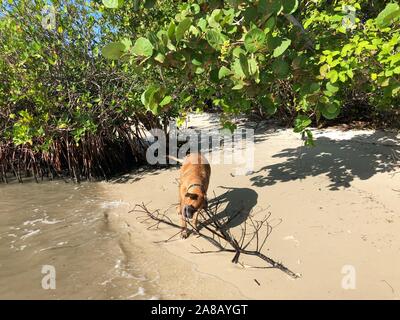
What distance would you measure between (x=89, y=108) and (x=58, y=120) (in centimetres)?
69

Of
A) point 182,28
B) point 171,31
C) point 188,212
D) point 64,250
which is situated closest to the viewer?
point 182,28

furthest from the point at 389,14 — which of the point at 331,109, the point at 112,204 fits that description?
the point at 112,204

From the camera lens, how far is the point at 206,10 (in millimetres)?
5188

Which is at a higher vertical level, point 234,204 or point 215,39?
point 215,39

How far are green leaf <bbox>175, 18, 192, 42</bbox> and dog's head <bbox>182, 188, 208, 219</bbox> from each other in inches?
86.8

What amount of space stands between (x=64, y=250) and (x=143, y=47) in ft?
9.96

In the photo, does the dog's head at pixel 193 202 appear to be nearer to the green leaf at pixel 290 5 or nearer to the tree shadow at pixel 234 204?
the tree shadow at pixel 234 204

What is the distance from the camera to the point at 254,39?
13.4ft

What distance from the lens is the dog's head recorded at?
536cm

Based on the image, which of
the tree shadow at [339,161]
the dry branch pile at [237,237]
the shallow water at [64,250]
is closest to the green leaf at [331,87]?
the dry branch pile at [237,237]

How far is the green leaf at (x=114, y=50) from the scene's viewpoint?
4.16 metres

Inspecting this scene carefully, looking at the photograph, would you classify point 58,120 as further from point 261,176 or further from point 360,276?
point 360,276

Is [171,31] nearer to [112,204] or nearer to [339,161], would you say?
[112,204]

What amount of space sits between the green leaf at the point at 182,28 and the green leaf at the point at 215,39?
1.04 feet
